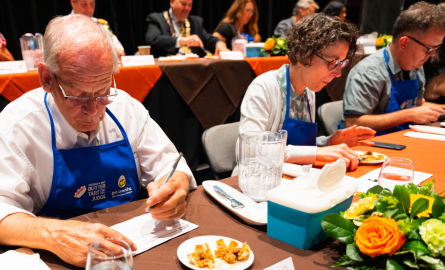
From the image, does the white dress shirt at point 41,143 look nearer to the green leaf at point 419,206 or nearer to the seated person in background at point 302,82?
the seated person in background at point 302,82

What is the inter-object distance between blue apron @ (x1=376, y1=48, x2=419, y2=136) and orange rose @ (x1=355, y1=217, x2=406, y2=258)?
6.29ft

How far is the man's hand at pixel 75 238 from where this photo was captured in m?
0.78

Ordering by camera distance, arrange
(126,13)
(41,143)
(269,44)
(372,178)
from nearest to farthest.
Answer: (41,143)
(372,178)
(269,44)
(126,13)

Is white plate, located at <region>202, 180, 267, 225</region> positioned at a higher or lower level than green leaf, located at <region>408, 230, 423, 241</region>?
lower

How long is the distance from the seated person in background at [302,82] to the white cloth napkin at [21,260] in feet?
3.66

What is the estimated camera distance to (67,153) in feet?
3.91

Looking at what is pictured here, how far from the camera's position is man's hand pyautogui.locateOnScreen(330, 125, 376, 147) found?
1.80 meters

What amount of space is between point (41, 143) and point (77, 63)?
0.33 meters

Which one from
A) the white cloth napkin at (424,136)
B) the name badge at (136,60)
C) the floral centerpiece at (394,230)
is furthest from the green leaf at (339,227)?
the name badge at (136,60)

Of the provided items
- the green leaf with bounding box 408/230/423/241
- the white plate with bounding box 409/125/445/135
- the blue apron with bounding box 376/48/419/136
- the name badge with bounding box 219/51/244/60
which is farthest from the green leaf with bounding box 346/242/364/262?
the name badge with bounding box 219/51/244/60

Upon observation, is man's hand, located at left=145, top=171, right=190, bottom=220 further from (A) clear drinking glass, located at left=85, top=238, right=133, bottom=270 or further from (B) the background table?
(A) clear drinking glass, located at left=85, top=238, right=133, bottom=270

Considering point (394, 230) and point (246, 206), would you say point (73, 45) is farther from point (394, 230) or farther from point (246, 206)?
point (394, 230)

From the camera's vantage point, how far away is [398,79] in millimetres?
2541

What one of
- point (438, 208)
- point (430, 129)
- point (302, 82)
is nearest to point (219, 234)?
point (438, 208)
